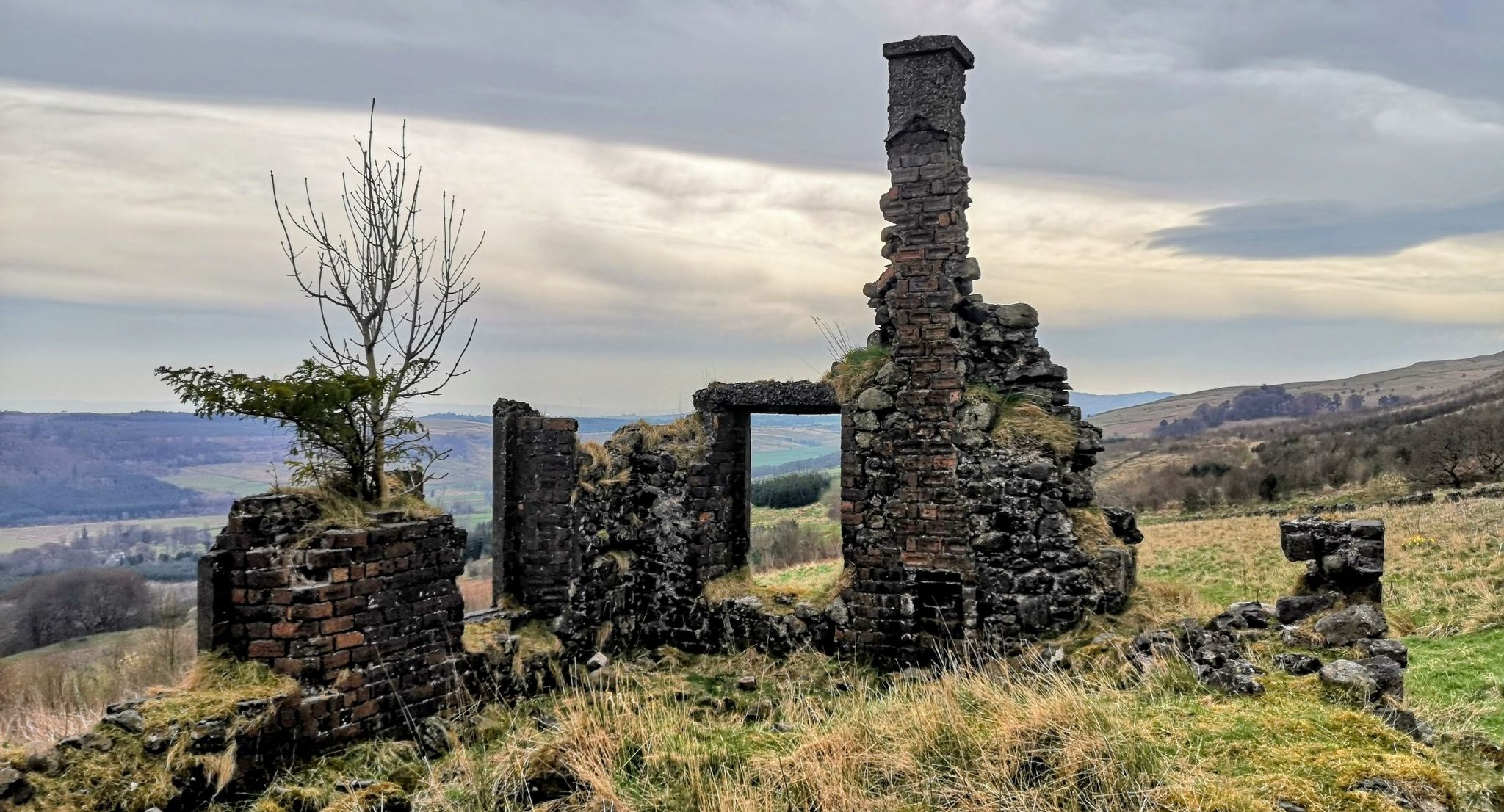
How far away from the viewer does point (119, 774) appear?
4.65 m

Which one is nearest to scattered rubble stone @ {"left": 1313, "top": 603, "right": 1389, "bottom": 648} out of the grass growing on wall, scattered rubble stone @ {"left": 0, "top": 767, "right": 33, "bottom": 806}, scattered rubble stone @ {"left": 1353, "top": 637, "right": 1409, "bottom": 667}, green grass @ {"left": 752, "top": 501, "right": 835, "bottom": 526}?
scattered rubble stone @ {"left": 1353, "top": 637, "right": 1409, "bottom": 667}

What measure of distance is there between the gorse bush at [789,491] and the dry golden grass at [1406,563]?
64.9 feet

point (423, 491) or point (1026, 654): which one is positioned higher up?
point (423, 491)

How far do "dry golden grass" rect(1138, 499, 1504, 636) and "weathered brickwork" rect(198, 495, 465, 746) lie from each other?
Result: 285 inches

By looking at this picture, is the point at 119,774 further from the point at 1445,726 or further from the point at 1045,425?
the point at 1045,425

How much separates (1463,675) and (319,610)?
330 inches

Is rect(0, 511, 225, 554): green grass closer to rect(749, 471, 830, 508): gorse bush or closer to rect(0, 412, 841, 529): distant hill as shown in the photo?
rect(0, 412, 841, 529): distant hill

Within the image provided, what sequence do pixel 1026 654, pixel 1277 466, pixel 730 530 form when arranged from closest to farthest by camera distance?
pixel 1026 654 < pixel 730 530 < pixel 1277 466

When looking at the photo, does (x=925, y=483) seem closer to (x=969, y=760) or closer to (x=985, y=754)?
(x=969, y=760)

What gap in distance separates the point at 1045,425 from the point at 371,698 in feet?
21.2

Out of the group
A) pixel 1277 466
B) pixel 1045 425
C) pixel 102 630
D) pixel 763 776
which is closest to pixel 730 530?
pixel 1045 425

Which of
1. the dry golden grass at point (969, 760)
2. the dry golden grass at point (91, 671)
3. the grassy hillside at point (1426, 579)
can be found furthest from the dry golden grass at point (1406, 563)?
the dry golden grass at point (91, 671)

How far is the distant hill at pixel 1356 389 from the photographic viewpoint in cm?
8744

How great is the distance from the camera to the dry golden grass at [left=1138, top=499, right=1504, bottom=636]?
33.3ft
